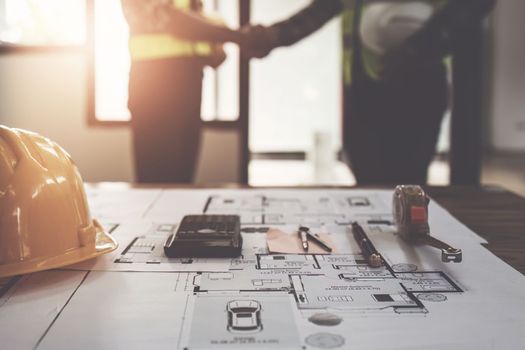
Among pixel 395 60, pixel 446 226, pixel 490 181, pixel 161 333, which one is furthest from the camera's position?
pixel 490 181

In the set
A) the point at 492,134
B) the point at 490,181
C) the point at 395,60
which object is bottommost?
the point at 490,181

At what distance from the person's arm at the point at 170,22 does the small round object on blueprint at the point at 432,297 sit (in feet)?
4.24

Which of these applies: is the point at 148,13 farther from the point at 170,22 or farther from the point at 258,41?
the point at 258,41

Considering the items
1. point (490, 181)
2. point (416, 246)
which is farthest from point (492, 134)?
point (416, 246)

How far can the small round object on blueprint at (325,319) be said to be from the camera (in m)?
0.46

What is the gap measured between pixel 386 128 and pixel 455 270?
136 cm

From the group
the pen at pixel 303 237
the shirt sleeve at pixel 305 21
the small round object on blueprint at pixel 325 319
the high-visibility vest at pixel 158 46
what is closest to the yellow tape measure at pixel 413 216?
the pen at pixel 303 237

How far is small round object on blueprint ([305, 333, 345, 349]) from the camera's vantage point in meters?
0.42

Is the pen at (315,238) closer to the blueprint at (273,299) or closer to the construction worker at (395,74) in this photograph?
the blueprint at (273,299)

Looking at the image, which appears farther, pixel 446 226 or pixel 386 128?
pixel 386 128

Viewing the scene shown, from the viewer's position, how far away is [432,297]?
52 centimetres

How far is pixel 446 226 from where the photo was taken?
0.81 metres

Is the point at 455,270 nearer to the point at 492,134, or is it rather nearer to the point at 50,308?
the point at 50,308

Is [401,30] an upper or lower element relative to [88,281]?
upper
